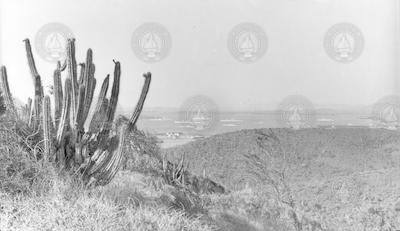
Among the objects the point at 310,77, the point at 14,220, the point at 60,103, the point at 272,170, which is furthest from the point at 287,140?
the point at 14,220

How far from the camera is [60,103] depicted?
429cm

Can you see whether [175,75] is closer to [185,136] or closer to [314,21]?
[185,136]

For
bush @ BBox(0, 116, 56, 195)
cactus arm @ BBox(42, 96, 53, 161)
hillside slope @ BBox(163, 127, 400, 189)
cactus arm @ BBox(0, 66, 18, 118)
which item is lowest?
hillside slope @ BBox(163, 127, 400, 189)

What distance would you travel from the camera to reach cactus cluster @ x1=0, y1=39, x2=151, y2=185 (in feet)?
13.3

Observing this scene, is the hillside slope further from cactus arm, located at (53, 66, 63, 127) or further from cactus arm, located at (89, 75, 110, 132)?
cactus arm, located at (53, 66, 63, 127)

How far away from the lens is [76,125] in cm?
427

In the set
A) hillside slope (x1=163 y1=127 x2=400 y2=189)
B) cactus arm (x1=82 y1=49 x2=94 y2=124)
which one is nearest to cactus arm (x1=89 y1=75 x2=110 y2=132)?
cactus arm (x1=82 y1=49 x2=94 y2=124)

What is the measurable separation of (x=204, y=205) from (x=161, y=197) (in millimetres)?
876

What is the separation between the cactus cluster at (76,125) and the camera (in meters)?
4.05

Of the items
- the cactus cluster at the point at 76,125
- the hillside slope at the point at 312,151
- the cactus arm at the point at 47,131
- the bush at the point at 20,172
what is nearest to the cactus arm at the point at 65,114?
the cactus cluster at the point at 76,125

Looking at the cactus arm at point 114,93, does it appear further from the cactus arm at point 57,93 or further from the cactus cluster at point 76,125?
the cactus arm at point 57,93

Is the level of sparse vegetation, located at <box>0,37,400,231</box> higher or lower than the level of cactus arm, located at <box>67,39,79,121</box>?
lower

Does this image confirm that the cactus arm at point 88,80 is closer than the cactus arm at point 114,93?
Yes

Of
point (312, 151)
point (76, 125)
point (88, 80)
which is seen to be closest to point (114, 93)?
point (88, 80)
